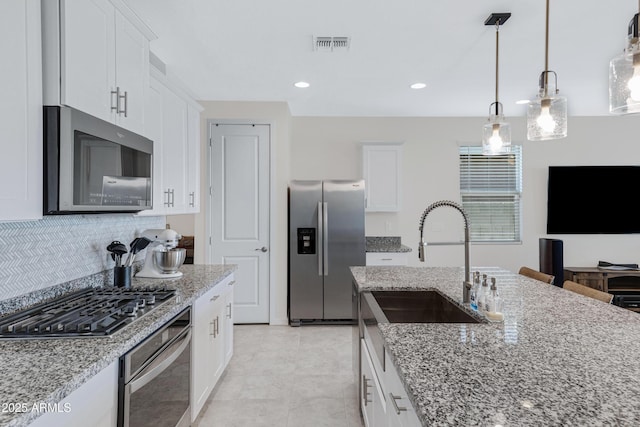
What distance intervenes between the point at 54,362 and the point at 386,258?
3535mm

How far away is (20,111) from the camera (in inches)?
48.5

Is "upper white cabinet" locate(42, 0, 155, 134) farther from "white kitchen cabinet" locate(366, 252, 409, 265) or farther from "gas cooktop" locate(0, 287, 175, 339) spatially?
"white kitchen cabinet" locate(366, 252, 409, 265)

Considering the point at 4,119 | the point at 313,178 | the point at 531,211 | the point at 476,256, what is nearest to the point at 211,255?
the point at 313,178

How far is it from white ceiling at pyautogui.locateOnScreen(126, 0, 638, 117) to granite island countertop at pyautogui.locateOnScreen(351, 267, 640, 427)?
1.92m

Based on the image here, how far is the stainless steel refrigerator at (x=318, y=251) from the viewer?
4109mm

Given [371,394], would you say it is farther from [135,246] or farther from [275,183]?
[275,183]

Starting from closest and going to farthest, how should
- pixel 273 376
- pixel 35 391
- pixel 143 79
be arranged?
pixel 35 391 < pixel 143 79 < pixel 273 376

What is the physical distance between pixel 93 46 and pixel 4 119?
24.6 inches

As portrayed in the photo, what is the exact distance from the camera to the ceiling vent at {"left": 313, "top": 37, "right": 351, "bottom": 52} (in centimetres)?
267

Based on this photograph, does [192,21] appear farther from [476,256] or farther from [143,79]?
[476,256]

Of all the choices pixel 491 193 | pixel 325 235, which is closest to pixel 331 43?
pixel 325 235

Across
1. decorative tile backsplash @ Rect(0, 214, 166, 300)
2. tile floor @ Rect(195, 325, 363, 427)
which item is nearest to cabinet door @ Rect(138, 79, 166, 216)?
decorative tile backsplash @ Rect(0, 214, 166, 300)

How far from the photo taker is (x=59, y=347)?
3.86 ft

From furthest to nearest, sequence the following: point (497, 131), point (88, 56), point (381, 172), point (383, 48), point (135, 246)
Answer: point (381, 172) < point (383, 48) < point (497, 131) < point (135, 246) < point (88, 56)
